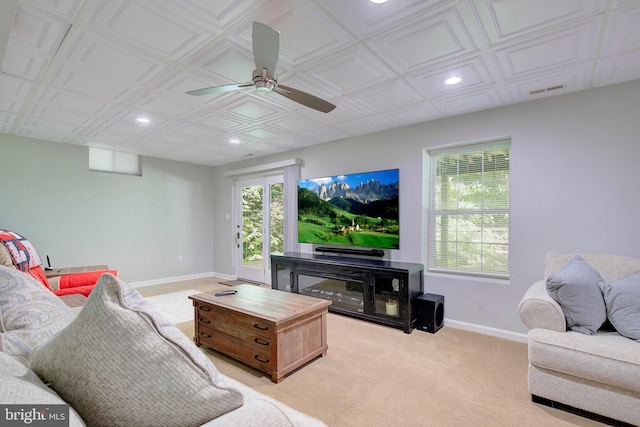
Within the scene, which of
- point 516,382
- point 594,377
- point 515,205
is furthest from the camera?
point 515,205

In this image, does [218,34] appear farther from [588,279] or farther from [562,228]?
[562,228]

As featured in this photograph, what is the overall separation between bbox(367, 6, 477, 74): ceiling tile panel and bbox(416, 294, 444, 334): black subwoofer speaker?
2.35m

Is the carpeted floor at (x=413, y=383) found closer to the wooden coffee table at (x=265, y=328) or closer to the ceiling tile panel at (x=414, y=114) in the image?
the wooden coffee table at (x=265, y=328)

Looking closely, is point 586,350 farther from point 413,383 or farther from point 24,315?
point 24,315

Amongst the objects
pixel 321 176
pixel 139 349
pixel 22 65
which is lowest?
pixel 139 349

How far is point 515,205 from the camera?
10.4 ft

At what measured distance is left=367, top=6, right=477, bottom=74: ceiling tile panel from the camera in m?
1.88

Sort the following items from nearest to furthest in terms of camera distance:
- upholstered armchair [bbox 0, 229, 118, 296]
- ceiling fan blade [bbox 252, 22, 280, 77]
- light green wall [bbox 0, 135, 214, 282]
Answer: ceiling fan blade [bbox 252, 22, 280, 77] → upholstered armchair [bbox 0, 229, 118, 296] → light green wall [bbox 0, 135, 214, 282]

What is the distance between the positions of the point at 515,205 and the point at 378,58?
6.98 feet

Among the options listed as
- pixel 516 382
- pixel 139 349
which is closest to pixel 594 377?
pixel 516 382

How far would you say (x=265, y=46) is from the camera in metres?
1.81

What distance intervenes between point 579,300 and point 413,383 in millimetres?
1273

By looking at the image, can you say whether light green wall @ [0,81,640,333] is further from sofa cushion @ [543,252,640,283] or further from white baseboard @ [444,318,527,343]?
sofa cushion @ [543,252,640,283]

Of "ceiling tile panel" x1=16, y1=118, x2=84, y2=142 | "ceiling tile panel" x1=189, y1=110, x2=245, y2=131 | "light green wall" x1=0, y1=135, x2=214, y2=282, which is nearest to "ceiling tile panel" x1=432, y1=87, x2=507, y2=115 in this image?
"ceiling tile panel" x1=189, y1=110, x2=245, y2=131
